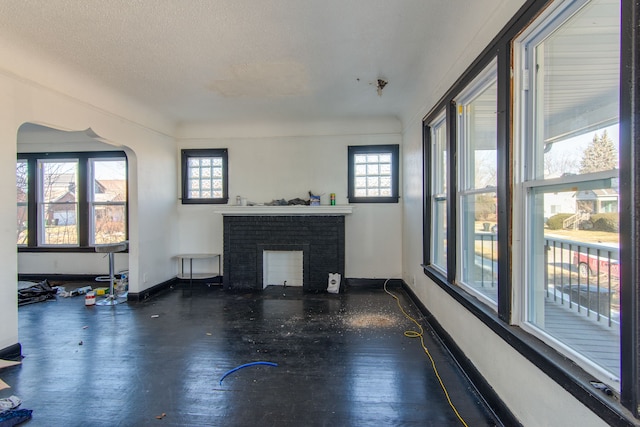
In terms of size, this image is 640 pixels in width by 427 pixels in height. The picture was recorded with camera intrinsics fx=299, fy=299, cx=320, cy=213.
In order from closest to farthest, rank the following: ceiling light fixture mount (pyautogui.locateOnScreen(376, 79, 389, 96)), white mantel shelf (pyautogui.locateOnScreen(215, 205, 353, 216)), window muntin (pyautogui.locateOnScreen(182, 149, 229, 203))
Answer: ceiling light fixture mount (pyautogui.locateOnScreen(376, 79, 389, 96)), white mantel shelf (pyautogui.locateOnScreen(215, 205, 353, 216)), window muntin (pyautogui.locateOnScreen(182, 149, 229, 203))

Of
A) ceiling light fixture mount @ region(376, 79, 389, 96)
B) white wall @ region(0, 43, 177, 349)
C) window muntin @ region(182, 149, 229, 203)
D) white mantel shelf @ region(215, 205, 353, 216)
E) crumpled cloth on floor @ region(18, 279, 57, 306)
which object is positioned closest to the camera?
white wall @ region(0, 43, 177, 349)

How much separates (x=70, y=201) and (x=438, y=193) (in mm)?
6216

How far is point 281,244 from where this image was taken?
16.2ft

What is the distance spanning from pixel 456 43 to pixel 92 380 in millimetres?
3871

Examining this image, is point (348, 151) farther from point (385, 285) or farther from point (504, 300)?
point (504, 300)

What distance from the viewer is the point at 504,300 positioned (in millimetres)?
1730

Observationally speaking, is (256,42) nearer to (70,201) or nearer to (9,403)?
(9,403)

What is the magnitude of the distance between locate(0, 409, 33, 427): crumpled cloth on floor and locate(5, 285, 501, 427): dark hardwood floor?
0.07m

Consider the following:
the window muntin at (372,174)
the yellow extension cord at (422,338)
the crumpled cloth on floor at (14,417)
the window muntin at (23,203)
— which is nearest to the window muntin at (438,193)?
the yellow extension cord at (422,338)

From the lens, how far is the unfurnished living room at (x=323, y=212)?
1343mm

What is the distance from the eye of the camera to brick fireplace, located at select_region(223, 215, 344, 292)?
4.88m

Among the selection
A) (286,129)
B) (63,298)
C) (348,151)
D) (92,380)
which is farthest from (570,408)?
(63,298)

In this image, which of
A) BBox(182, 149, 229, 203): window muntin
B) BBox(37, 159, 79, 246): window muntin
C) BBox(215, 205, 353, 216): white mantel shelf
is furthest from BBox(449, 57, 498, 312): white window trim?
BBox(37, 159, 79, 246): window muntin

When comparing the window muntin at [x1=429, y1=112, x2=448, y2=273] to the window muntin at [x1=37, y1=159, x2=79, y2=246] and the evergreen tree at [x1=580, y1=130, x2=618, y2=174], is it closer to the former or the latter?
the evergreen tree at [x1=580, y1=130, x2=618, y2=174]
